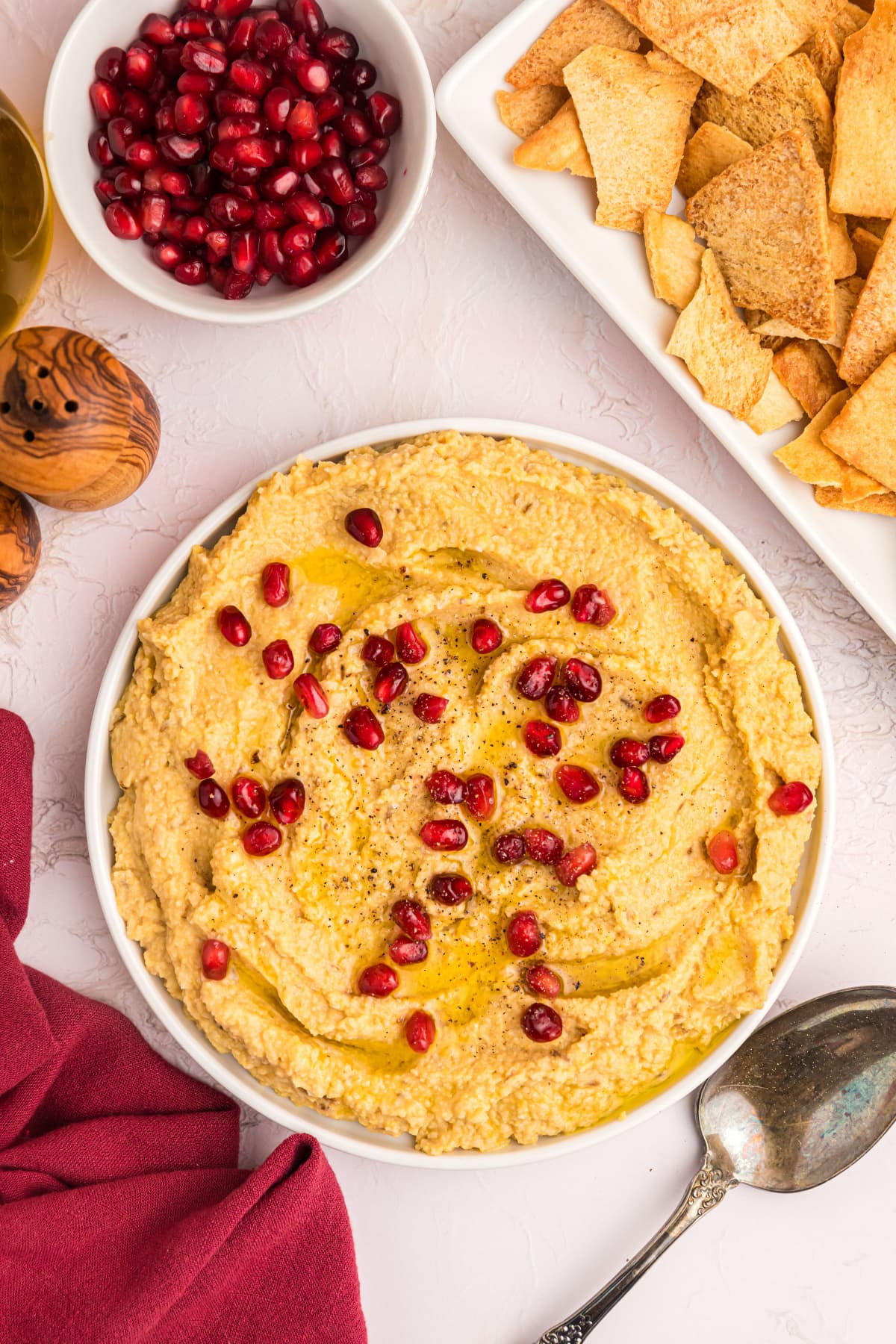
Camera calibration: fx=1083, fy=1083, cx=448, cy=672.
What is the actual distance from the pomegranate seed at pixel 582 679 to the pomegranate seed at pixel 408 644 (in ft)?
1.40

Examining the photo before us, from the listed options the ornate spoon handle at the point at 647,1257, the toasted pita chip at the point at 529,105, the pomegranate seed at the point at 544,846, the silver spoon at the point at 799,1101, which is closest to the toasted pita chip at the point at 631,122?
the toasted pita chip at the point at 529,105

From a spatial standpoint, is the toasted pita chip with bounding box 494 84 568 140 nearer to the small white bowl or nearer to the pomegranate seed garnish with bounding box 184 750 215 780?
the small white bowl

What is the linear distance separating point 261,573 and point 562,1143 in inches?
74.1

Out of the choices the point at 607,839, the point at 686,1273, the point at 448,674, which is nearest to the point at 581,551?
the point at 448,674

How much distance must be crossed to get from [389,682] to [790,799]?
1207 mm

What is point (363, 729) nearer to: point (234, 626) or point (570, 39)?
point (234, 626)

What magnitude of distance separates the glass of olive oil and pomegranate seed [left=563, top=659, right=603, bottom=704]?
5.90ft

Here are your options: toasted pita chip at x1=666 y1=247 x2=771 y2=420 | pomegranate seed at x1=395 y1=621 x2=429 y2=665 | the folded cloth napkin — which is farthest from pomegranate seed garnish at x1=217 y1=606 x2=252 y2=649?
toasted pita chip at x1=666 y1=247 x2=771 y2=420

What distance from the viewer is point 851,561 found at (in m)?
3.29

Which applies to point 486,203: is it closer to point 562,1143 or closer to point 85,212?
point 85,212

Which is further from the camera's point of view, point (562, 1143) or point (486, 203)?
point (486, 203)

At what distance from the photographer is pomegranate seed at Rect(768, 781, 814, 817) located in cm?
313

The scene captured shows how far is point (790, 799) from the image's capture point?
3.13 meters

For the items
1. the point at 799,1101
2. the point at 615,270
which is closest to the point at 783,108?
the point at 615,270
